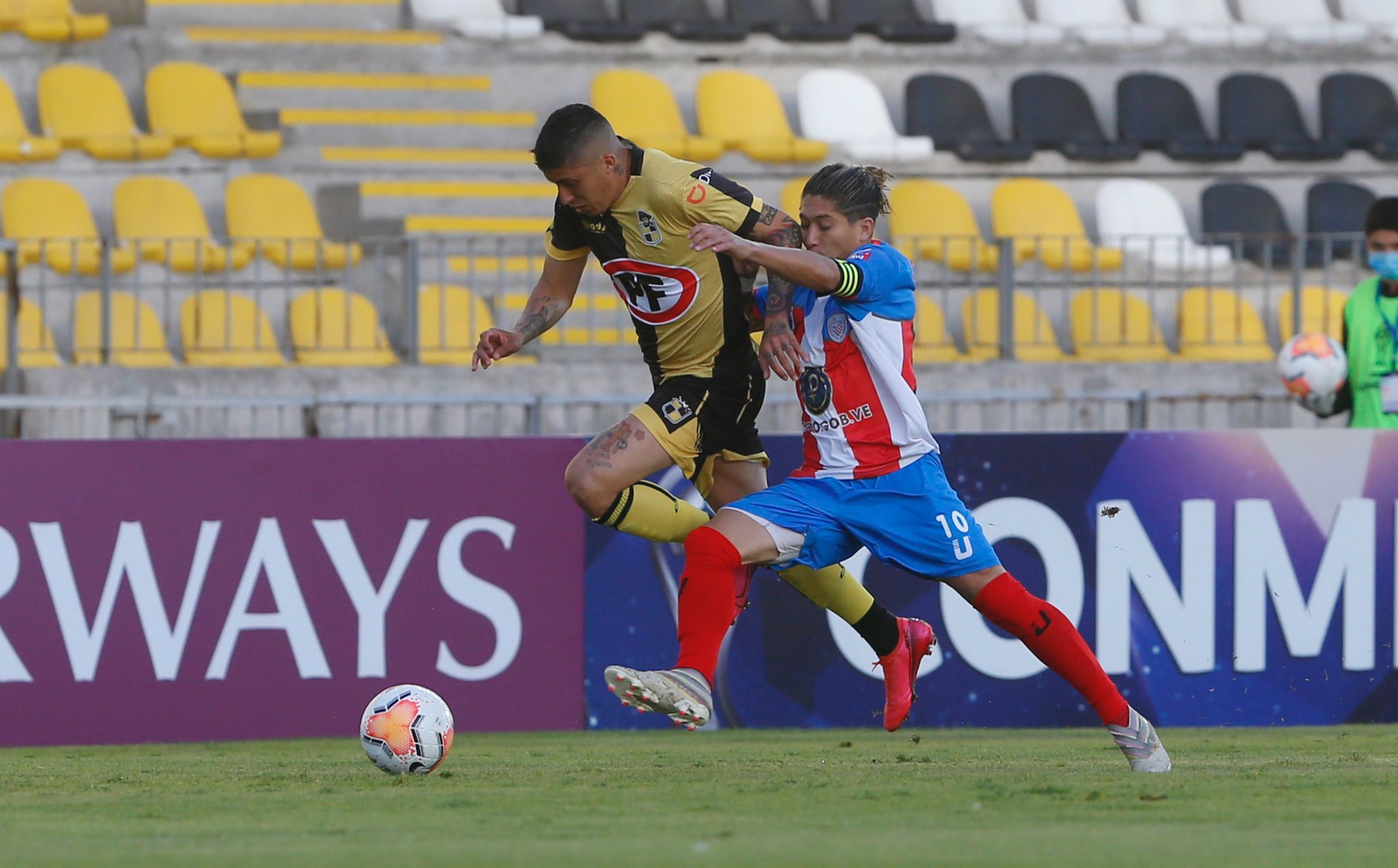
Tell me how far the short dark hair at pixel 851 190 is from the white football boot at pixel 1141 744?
177 cm

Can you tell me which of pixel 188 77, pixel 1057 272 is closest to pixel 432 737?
pixel 1057 272

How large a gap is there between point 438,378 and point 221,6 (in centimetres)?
640

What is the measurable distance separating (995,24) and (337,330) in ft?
28.1

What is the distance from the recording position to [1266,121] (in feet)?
58.9

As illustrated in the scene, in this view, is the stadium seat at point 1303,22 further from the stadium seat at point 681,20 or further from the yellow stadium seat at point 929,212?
the stadium seat at point 681,20

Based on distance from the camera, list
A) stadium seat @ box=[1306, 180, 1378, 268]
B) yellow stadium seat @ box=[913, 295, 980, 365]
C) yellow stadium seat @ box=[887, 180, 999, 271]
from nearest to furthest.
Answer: yellow stadium seat @ box=[913, 295, 980, 365], yellow stadium seat @ box=[887, 180, 999, 271], stadium seat @ box=[1306, 180, 1378, 268]

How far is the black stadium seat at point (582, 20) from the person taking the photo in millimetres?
17297

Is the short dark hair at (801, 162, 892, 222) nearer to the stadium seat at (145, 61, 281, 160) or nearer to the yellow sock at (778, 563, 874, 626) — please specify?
the yellow sock at (778, 563, 874, 626)

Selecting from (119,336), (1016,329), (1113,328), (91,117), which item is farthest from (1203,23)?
(119,336)

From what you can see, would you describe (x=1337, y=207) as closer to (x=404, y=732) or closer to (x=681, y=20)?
(x=681, y=20)

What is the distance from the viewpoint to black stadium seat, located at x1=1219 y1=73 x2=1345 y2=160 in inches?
692

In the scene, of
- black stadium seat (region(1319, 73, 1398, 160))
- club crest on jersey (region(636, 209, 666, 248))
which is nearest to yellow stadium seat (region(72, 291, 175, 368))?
club crest on jersey (region(636, 209, 666, 248))

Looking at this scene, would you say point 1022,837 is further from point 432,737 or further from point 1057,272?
point 1057,272

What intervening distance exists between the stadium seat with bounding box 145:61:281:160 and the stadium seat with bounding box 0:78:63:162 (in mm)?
862
